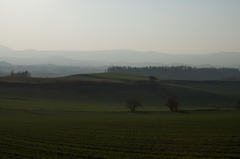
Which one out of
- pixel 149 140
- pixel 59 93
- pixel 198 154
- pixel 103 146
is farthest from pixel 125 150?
pixel 59 93

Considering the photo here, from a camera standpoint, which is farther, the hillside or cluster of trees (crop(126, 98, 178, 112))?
the hillside

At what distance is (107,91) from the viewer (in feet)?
263

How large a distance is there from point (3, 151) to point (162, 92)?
7388 cm

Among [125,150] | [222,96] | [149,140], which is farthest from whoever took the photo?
[222,96]

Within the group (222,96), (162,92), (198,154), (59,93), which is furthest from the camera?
(162,92)

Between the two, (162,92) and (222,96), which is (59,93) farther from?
(222,96)

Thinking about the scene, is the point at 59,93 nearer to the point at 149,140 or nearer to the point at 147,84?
the point at 147,84

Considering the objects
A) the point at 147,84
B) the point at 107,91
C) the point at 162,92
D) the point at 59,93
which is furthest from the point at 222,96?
the point at 59,93

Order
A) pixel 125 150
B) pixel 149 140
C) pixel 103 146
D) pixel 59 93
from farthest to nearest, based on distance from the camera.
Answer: pixel 59 93, pixel 149 140, pixel 103 146, pixel 125 150

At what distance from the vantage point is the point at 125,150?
16219mm

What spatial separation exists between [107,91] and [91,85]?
33.1ft

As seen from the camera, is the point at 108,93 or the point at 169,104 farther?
the point at 108,93

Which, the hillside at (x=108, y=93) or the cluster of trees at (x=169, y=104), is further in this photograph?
the hillside at (x=108, y=93)

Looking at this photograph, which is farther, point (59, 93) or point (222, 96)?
point (222, 96)
